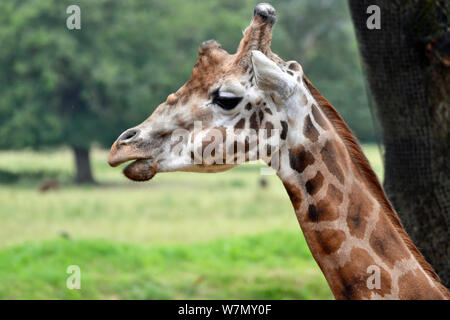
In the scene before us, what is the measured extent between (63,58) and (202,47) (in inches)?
1356

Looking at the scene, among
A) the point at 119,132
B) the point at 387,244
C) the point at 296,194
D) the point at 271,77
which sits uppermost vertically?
the point at 119,132

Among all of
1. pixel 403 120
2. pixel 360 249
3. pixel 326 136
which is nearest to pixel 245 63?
pixel 326 136

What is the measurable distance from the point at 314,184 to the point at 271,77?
2.30ft

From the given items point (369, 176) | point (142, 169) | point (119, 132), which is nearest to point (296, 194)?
point (369, 176)

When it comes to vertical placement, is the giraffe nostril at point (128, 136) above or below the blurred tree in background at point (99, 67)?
below

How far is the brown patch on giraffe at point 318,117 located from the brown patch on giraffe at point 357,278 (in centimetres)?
78

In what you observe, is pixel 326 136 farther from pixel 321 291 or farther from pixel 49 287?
pixel 49 287

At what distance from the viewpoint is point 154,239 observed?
2017 cm

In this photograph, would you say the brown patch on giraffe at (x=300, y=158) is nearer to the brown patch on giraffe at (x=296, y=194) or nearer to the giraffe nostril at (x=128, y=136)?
the brown patch on giraffe at (x=296, y=194)

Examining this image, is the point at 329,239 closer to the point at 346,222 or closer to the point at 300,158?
the point at 346,222

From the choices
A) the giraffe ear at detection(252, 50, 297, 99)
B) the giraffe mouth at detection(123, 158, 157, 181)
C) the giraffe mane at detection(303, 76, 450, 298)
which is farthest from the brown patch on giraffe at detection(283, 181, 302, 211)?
the giraffe mouth at detection(123, 158, 157, 181)

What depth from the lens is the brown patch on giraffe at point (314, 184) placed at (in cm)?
410

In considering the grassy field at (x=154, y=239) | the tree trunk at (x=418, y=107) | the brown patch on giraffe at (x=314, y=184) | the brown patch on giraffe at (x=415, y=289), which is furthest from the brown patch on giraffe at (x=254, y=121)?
the grassy field at (x=154, y=239)

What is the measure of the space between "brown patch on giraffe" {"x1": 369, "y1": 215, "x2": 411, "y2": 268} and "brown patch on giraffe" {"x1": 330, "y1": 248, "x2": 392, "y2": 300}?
7 centimetres
